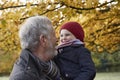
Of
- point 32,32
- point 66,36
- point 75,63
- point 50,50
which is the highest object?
point 32,32

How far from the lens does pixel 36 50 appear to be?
2494 millimetres

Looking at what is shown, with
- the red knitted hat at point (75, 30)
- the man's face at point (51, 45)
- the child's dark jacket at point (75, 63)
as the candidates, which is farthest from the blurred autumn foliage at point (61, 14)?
the man's face at point (51, 45)

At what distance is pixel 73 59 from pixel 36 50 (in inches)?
27.9

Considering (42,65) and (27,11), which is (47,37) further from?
(27,11)

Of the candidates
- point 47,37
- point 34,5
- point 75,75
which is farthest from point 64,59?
point 34,5

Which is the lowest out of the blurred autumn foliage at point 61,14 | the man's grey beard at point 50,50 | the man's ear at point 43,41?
the blurred autumn foliage at point 61,14

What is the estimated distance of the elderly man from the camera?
236 centimetres

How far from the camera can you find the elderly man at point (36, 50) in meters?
2.36

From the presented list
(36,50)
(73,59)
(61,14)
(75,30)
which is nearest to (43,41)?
(36,50)

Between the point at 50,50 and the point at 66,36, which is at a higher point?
the point at 50,50

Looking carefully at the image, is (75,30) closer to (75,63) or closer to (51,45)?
(75,63)

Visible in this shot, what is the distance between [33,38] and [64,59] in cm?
73

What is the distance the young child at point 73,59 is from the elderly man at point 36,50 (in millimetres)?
505

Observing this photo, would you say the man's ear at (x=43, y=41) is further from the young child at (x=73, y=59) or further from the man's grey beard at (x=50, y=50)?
the young child at (x=73, y=59)
